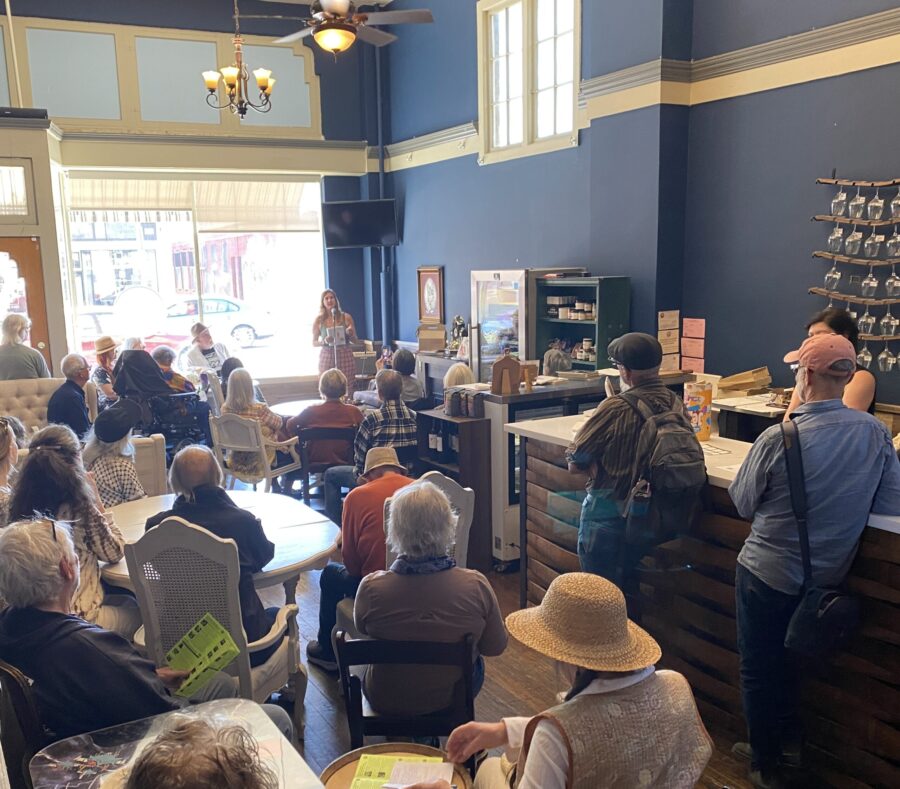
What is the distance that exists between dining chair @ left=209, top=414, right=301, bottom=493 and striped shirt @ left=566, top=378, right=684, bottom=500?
9.45 ft

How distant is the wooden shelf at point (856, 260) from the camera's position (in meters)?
4.29

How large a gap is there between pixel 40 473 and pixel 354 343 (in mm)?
6132

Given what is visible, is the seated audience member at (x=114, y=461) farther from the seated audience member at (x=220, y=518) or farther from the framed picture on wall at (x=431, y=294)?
the framed picture on wall at (x=431, y=294)

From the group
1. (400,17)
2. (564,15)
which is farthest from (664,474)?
(564,15)

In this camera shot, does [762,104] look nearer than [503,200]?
Yes

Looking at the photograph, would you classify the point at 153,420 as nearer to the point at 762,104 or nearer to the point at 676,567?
the point at 676,567

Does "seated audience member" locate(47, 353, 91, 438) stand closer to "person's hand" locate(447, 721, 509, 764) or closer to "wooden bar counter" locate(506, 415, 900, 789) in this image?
"wooden bar counter" locate(506, 415, 900, 789)

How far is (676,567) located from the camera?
3.07m

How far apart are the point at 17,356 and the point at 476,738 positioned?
554 centimetres

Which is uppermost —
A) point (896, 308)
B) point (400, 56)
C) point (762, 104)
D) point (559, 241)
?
point (400, 56)

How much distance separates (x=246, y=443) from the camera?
17.4 feet

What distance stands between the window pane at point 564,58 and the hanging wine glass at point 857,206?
9.40ft

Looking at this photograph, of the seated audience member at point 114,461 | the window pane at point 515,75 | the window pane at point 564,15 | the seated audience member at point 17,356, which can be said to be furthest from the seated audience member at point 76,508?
the window pane at point 515,75

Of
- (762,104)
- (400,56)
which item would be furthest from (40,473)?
(400,56)
